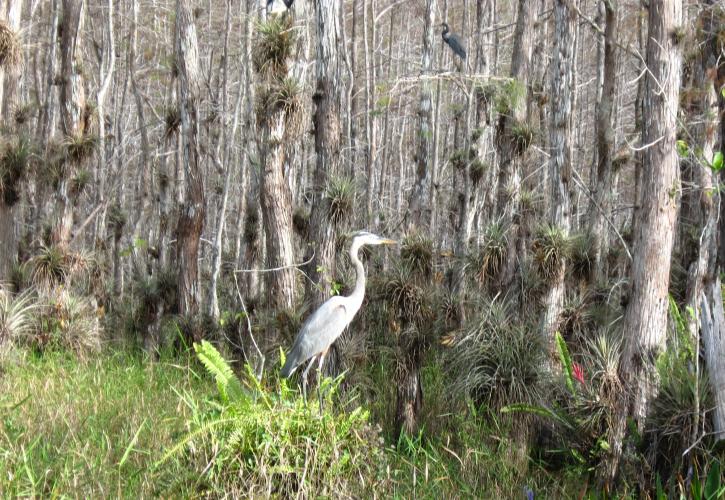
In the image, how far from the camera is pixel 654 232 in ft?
23.3

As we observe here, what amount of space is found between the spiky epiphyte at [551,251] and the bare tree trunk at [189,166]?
5172 mm

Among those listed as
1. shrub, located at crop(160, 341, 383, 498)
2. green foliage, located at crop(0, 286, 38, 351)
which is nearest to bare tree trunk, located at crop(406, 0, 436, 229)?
green foliage, located at crop(0, 286, 38, 351)

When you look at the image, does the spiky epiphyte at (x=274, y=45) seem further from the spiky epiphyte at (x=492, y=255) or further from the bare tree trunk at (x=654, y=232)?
the bare tree trunk at (x=654, y=232)

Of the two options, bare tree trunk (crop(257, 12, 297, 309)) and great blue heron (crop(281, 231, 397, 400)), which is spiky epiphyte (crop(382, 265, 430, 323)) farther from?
bare tree trunk (crop(257, 12, 297, 309))

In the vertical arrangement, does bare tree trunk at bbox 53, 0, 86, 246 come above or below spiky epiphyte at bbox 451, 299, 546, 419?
above

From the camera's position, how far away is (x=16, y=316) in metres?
10.5

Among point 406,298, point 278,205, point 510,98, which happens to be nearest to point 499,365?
point 406,298

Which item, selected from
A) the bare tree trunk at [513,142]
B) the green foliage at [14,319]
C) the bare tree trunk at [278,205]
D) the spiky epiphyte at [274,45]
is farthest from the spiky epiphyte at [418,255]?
the green foliage at [14,319]

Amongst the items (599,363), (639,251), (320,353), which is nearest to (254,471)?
(320,353)

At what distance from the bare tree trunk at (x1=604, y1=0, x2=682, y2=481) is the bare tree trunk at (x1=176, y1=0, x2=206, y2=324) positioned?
695cm

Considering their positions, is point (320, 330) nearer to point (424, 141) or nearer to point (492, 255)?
point (492, 255)

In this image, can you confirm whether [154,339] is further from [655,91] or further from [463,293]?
[655,91]

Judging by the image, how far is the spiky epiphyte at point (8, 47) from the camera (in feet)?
35.6

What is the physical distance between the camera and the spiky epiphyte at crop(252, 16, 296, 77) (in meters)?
9.78
